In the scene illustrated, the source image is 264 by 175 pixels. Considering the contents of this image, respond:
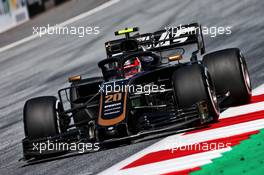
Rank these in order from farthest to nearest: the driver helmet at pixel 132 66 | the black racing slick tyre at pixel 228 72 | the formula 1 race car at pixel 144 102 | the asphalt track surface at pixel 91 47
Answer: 1. the asphalt track surface at pixel 91 47
2. the driver helmet at pixel 132 66
3. the black racing slick tyre at pixel 228 72
4. the formula 1 race car at pixel 144 102

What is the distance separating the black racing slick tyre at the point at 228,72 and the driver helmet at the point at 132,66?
112 centimetres

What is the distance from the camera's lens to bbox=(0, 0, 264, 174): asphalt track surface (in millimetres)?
13219

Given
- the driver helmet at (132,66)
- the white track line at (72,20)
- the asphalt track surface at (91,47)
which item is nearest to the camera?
the driver helmet at (132,66)

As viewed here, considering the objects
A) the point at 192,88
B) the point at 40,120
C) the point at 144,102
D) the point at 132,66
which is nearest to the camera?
the point at 192,88

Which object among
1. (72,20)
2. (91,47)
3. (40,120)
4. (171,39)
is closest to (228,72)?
(171,39)

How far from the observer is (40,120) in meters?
8.97

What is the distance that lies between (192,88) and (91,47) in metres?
12.1

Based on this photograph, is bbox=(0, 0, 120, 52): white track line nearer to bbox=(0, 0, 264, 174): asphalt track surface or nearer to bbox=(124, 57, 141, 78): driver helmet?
bbox=(0, 0, 264, 174): asphalt track surface

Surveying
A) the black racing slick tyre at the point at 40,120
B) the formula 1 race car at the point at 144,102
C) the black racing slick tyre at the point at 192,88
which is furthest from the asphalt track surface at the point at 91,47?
the black racing slick tyre at the point at 192,88

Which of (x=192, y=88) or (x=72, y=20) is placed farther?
(x=72, y=20)

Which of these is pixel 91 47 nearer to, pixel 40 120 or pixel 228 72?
pixel 228 72

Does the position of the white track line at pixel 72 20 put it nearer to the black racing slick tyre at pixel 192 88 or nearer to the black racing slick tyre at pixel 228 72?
the black racing slick tyre at pixel 228 72

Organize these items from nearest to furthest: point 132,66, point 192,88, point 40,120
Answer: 1. point 192,88
2. point 40,120
3. point 132,66

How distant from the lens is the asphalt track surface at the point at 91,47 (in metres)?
13.2
